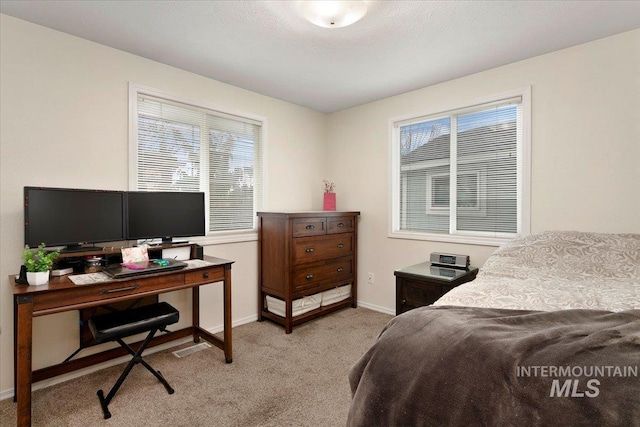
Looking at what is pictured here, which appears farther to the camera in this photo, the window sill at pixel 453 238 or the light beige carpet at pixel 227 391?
the window sill at pixel 453 238

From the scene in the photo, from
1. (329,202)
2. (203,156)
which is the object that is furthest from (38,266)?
(329,202)

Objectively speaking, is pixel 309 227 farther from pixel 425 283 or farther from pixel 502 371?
pixel 502 371

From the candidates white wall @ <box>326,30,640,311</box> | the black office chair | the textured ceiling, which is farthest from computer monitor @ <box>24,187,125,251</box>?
white wall @ <box>326,30,640,311</box>

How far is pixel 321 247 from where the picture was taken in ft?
11.4

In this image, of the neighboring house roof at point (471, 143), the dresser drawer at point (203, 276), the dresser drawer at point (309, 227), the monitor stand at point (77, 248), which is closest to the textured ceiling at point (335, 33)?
the neighboring house roof at point (471, 143)

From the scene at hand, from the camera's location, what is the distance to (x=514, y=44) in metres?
2.45

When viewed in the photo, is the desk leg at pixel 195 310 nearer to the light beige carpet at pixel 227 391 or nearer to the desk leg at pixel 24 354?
the light beige carpet at pixel 227 391

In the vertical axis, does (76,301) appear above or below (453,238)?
below

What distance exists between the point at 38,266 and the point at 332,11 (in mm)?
2282

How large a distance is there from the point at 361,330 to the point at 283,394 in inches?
49.6

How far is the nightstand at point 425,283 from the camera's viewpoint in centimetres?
256

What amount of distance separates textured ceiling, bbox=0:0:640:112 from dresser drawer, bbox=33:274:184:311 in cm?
175

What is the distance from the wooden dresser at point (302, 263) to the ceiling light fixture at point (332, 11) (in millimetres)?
1694

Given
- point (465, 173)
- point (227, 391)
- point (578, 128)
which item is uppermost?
point (578, 128)
